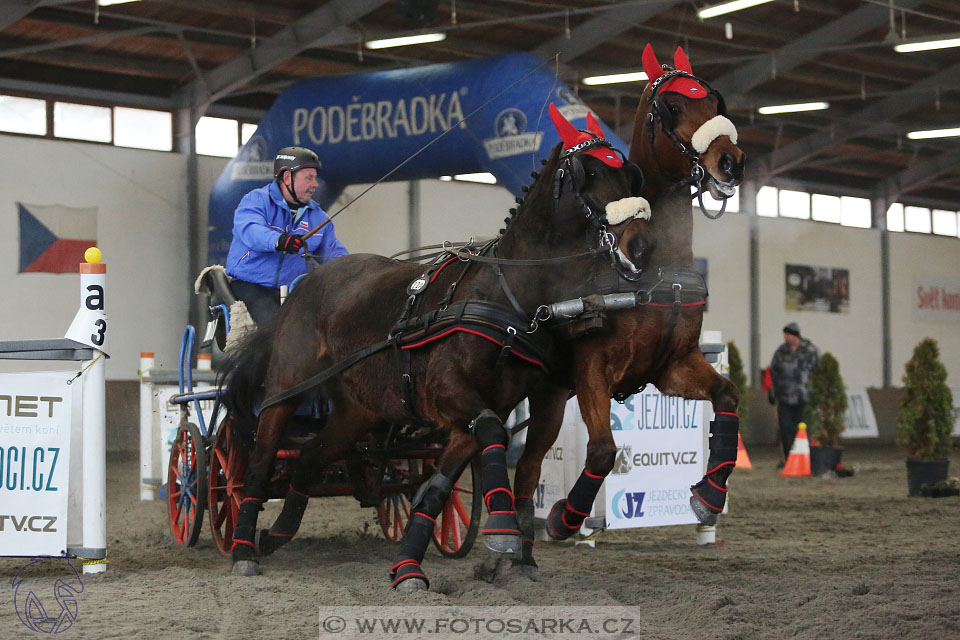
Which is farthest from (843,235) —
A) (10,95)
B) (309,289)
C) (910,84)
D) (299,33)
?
(309,289)

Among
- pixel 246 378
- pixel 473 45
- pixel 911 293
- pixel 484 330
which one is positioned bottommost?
pixel 246 378

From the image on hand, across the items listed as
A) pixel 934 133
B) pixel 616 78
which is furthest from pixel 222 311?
pixel 934 133

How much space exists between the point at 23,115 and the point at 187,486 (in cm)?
929

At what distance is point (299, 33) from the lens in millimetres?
13352

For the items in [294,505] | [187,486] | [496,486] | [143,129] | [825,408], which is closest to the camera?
[496,486]

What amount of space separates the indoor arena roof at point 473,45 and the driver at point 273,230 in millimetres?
5852

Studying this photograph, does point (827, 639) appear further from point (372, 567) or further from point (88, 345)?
point (88, 345)

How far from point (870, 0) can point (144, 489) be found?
9658 mm

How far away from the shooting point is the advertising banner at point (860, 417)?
720 inches

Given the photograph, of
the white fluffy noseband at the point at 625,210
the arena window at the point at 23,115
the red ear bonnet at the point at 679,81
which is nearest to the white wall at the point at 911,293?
the arena window at the point at 23,115

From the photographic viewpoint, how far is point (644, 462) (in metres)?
6.38

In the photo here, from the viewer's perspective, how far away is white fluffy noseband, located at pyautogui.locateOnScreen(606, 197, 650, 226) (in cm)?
408

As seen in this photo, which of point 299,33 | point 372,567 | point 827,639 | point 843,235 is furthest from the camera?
point 843,235

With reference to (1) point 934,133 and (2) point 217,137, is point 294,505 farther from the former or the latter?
(1) point 934,133
